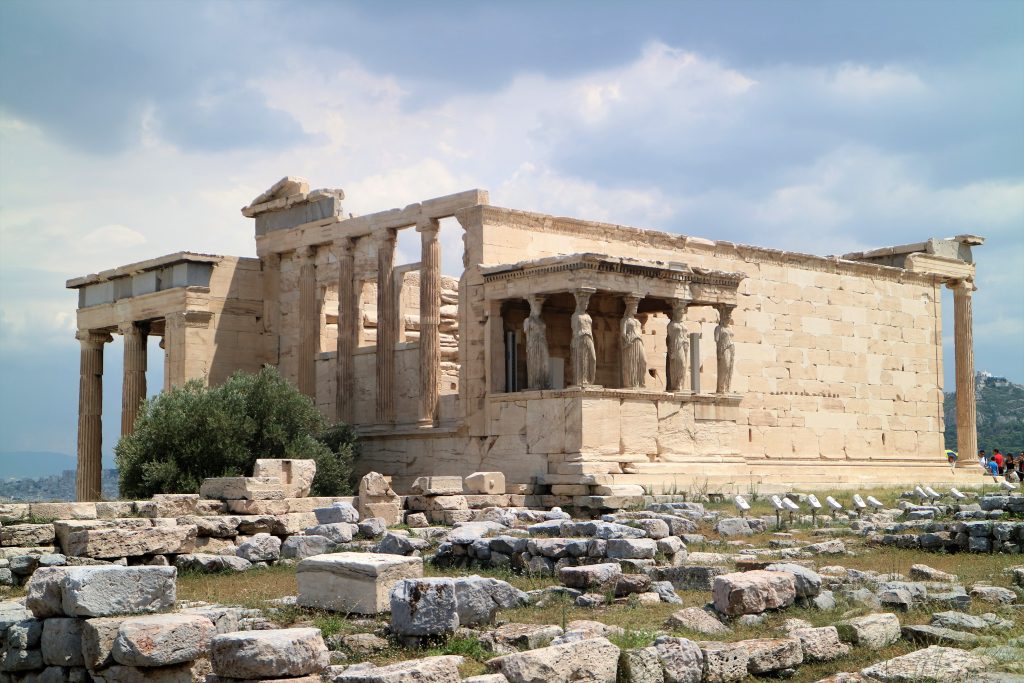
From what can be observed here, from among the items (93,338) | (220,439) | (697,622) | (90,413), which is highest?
(93,338)

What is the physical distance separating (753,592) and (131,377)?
796 inches

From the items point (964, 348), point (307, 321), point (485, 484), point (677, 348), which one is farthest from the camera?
point (964, 348)

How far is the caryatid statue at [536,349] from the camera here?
69.2 feet

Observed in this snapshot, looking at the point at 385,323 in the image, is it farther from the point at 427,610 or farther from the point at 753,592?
the point at 427,610

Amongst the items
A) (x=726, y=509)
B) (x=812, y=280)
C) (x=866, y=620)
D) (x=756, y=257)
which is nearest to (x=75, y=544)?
(x=866, y=620)

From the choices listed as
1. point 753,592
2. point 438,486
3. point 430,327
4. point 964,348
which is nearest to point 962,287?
point 964,348

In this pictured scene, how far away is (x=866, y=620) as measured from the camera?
9297 mm

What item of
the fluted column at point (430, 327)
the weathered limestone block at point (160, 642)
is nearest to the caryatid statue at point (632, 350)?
the fluted column at point (430, 327)

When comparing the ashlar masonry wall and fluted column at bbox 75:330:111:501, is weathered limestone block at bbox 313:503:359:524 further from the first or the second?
fluted column at bbox 75:330:111:501

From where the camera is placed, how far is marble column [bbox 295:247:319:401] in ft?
85.9

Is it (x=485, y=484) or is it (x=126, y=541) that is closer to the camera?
(x=126, y=541)

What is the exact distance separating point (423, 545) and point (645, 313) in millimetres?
10695

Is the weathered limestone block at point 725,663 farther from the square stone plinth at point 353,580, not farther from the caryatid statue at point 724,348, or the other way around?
the caryatid statue at point 724,348

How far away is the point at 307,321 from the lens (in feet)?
86.3
